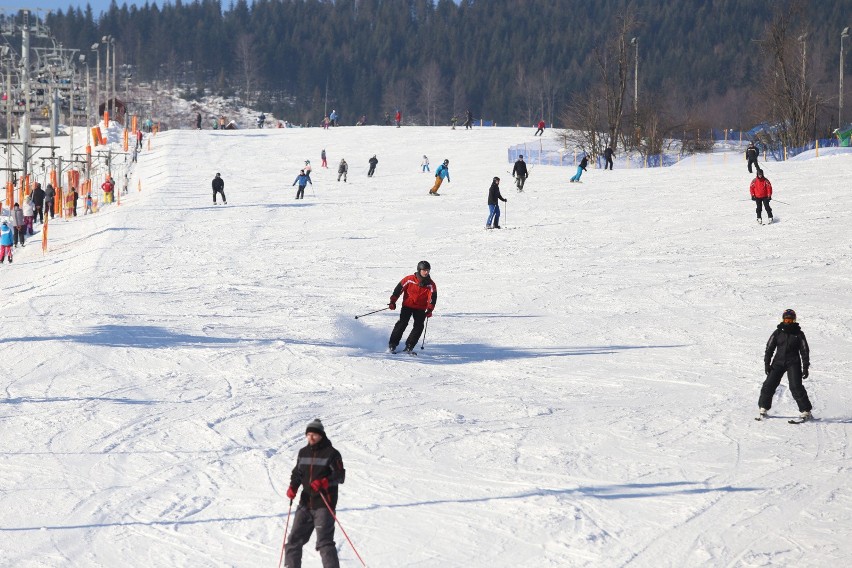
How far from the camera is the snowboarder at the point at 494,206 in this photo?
24.1 m

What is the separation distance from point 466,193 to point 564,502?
24809 millimetres

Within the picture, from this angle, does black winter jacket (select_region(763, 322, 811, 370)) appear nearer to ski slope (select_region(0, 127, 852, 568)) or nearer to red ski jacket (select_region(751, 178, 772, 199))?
ski slope (select_region(0, 127, 852, 568))

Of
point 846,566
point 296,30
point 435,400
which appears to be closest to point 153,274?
point 435,400

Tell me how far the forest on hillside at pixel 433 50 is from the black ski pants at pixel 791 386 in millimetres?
103455

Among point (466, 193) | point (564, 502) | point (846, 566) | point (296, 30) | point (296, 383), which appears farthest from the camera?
point (296, 30)

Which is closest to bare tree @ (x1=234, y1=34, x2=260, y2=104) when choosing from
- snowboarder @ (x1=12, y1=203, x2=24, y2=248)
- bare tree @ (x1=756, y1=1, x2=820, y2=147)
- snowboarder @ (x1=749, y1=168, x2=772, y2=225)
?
bare tree @ (x1=756, y1=1, x2=820, y2=147)

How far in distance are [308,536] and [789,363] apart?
5758 millimetres

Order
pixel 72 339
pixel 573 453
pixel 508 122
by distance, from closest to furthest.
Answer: pixel 573 453, pixel 72 339, pixel 508 122

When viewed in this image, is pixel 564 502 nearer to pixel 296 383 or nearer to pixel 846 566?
pixel 846 566

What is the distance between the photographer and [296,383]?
11.7 m

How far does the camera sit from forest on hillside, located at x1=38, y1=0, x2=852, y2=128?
127 m

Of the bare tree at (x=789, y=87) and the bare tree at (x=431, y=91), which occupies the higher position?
the bare tree at (x=431, y=91)

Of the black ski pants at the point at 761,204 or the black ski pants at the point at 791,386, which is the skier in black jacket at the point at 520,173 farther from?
the black ski pants at the point at 791,386

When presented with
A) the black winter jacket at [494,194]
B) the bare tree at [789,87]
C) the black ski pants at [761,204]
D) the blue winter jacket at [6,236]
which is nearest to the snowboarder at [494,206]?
the black winter jacket at [494,194]
